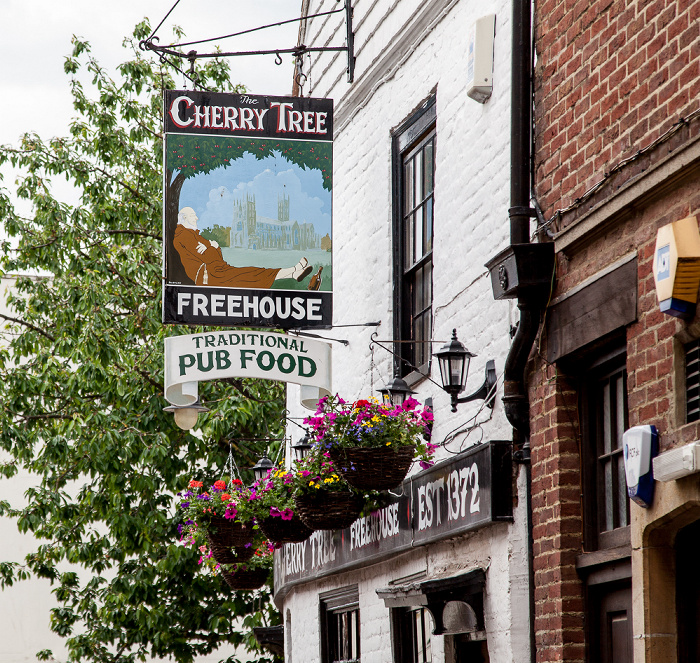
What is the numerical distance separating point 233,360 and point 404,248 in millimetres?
1631

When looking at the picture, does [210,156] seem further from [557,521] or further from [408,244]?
[557,521]

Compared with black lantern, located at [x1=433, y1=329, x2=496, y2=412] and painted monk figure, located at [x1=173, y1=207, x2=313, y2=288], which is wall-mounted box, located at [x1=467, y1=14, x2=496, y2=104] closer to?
black lantern, located at [x1=433, y1=329, x2=496, y2=412]

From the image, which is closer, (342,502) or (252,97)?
(342,502)

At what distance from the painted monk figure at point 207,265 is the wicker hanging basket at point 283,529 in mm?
1910

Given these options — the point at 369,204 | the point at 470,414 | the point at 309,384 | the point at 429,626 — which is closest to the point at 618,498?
the point at 470,414

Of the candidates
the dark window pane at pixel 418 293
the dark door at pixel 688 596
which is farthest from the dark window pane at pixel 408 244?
the dark door at pixel 688 596

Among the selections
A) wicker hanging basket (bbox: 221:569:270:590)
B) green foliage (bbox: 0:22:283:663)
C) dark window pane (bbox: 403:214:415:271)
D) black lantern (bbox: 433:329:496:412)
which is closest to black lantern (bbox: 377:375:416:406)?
black lantern (bbox: 433:329:496:412)

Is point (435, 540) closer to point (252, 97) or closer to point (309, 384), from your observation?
point (309, 384)

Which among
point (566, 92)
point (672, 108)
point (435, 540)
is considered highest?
point (566, 92)

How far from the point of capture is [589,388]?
20.2 ft

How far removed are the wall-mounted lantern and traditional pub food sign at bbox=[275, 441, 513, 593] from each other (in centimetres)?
206

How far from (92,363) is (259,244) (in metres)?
6.57

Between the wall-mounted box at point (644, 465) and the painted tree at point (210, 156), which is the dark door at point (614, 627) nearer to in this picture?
the wall-mounted box at point (644, 465)

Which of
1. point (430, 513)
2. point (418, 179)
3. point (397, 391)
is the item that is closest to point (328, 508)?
point (430, 513)
